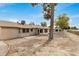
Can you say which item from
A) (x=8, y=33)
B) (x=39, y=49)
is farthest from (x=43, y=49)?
(x=8, y=33)

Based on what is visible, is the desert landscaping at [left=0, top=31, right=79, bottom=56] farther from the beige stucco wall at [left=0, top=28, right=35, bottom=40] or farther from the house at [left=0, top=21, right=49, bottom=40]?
the house at [left=0, top=21, right=49, bottom=40]

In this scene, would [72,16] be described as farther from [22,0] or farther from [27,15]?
[22,0]

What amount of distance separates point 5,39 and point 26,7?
141 inches

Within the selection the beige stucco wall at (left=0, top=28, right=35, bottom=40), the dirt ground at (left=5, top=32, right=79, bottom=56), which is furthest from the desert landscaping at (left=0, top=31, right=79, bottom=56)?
the beige stucco wall at (left=0, top=28, right=35, bottom=40)

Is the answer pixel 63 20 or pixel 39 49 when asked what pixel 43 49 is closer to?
pixel 39 49

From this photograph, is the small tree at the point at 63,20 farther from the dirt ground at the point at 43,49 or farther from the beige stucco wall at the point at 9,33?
the beige stucco wall at the point at 9,33

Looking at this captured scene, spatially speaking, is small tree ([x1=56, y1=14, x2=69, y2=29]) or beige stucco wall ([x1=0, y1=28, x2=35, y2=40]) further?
small tree ([x1=56, y1=14, x2=69, y2=29])

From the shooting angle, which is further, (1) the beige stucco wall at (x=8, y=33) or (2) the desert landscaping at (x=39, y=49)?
(1) the beige stucco wall at (x=8, y=33)

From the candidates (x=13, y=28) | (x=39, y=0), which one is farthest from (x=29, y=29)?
(x=39, y=0)

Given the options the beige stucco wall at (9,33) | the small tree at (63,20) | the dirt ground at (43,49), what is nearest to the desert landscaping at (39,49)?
the dirt ground at (43,49)

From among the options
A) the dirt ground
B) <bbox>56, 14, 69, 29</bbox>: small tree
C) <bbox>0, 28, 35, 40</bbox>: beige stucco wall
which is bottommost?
the dirt ground

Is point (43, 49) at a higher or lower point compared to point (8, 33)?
lower

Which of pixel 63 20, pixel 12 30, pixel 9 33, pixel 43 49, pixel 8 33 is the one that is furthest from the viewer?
pixel 63 20

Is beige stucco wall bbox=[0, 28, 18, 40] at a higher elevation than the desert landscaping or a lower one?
higher
